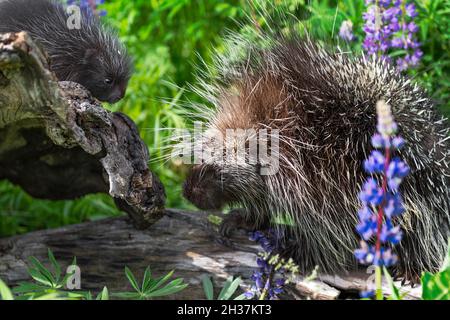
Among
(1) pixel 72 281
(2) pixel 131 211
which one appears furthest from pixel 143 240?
(1) pixel 72 281

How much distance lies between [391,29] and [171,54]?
187 centimetres

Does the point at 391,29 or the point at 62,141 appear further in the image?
the point at 391,29

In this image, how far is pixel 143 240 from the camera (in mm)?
2787

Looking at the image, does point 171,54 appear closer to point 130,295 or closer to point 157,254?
point 157,254

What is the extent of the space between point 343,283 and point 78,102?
4.16 feet

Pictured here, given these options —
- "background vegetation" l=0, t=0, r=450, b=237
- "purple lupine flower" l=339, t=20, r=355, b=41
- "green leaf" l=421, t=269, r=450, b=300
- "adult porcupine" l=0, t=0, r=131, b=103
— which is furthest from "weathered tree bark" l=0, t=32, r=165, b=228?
"purple lupine flower" l=339, t=20, r=355, b=41

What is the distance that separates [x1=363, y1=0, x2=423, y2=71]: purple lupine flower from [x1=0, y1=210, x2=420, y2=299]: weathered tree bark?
1.12 m

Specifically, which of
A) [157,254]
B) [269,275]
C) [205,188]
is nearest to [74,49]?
[205,188]

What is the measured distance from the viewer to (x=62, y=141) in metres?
2.25

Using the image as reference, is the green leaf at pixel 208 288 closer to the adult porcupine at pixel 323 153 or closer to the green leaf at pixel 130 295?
the green leaf at pixel 130 295

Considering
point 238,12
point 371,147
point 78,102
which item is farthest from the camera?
point 238,12

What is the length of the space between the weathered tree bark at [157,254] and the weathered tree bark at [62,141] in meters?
0.13
